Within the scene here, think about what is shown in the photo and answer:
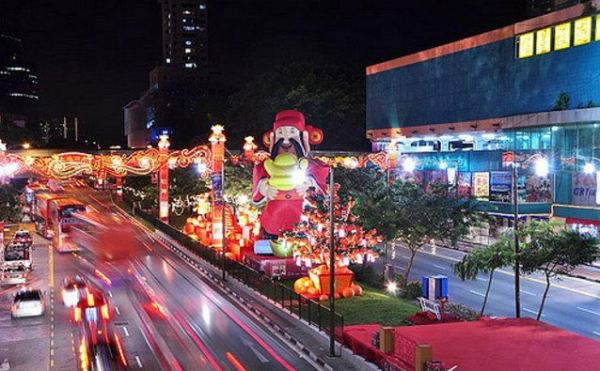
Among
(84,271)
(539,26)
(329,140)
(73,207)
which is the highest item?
(539,26)

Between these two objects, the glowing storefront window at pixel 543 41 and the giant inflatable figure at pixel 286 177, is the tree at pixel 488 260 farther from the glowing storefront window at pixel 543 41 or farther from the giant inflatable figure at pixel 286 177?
the glowing storefront window at pixel 543 41

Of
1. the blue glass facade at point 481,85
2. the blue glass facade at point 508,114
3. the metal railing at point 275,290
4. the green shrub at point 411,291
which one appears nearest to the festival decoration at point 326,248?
the metal railing at point 275,290

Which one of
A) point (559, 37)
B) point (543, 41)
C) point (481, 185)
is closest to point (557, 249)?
point (559, 37)

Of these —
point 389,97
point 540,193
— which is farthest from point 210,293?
point 389,97

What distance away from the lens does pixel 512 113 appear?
57.9 m

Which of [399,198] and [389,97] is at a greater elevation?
[389,97]

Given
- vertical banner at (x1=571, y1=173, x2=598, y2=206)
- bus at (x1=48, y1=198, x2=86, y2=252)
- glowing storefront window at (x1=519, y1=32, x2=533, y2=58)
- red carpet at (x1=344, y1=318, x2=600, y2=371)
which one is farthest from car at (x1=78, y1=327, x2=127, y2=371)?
glowing storefront window at (x1=519, y1=32, x2=533, y2=58)

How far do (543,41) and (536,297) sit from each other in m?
25.6

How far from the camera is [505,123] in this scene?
58.2 meters

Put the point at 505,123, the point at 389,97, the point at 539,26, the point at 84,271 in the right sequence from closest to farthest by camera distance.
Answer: the point at 84,271, the point at 539,26, the point at 505,123, the point at 389,97

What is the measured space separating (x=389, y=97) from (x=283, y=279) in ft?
140

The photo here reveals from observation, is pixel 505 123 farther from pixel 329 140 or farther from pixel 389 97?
pixel 329 140

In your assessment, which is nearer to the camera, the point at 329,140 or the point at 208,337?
the point at 208,337

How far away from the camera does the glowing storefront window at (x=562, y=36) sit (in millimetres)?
50188
